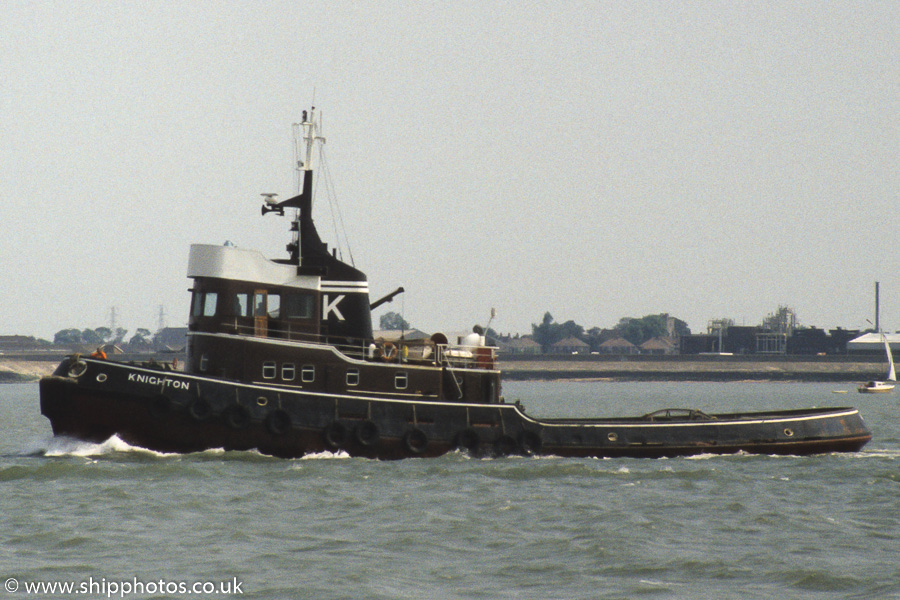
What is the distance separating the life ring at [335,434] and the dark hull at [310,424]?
0.02 meters

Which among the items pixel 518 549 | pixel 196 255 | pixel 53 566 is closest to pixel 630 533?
pixel 518 549

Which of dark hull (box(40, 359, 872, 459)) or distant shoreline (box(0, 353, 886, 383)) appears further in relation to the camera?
distant shoreline (box(0, 353, 886, 383))

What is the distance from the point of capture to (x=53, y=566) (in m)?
15.4

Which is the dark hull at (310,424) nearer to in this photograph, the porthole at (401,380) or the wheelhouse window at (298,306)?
the porthole at (401,380)

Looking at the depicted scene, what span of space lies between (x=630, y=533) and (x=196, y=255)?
13.3 meters

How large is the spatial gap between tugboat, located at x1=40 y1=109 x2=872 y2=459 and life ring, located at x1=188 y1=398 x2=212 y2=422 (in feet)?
0.10

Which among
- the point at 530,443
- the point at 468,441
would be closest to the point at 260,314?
the point at 468,441

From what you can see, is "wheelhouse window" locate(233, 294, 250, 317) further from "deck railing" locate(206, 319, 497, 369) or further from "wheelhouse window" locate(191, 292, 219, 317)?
"wheelhouse window" locate(191, 292, 219, 317)

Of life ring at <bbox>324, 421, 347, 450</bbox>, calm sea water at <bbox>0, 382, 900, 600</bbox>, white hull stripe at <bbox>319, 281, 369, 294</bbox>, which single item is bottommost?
calm sea water at <bbox>0, 382, 900, 600</bbox>

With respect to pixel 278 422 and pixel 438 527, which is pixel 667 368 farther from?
pixel 438 527

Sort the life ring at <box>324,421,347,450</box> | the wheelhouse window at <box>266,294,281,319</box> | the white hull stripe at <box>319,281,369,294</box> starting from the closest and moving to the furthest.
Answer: the life ring at <box>324,421,347,450</box> → the wheelhouse window at <box>266,294,281,319</box> → the white hull stripe at <box>319,281,369,294</box>

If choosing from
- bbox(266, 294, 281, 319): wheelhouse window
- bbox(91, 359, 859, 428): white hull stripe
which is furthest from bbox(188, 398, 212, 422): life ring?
bbox(266, 294, 281, 319): wheelhouse window

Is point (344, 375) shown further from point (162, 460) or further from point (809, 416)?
point (809, 416)

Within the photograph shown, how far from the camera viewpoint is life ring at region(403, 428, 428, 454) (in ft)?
86.0
